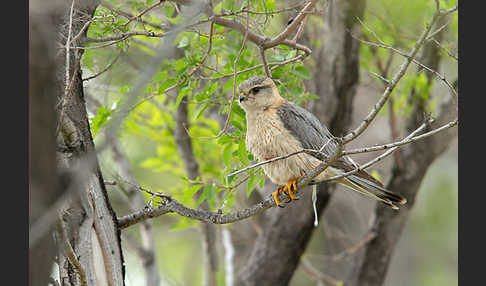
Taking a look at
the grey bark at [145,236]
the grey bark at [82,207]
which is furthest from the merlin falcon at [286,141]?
the grey bark at [145,236]

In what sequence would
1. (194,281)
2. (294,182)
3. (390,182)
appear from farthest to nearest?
(194,281), (390,182), (294,182)

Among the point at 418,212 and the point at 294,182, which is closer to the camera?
the point at 294,182

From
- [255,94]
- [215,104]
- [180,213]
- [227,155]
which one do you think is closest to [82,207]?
[180,213]

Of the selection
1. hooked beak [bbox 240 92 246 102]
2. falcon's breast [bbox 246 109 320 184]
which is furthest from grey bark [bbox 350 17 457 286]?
hooked beak [bbox 240 92 246 102]

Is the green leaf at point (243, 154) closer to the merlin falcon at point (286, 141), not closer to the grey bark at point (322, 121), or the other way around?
the merlin falcon at point (286, 141)

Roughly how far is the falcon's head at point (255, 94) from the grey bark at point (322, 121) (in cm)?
181

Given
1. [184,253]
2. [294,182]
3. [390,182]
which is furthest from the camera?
[184,253]

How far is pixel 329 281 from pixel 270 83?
352 cm

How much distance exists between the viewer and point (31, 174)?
189 cm

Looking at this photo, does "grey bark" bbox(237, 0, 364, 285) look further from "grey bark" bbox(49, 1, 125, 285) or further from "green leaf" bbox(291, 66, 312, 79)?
"grey bark" bbox(49, 1, 125, 285)

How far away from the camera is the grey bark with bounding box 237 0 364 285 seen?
20.2 feet

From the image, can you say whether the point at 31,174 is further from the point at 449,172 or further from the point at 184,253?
the point at 449,172

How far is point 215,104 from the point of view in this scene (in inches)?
180

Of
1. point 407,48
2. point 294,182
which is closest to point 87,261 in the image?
point 294,182
